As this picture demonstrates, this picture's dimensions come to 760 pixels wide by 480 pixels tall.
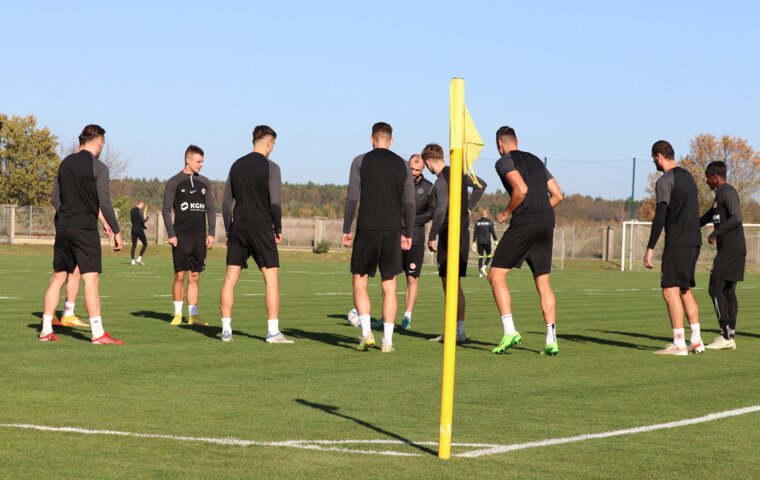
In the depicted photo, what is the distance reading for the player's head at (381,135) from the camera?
504 inches

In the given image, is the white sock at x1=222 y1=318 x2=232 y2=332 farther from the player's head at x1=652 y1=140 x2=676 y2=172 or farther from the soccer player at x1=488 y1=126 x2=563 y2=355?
the player's head at x1=652 y1=140 x2=676 y2=172

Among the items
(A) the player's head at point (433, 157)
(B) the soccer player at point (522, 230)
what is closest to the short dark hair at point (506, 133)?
(B) the soccer player at point (522, 230)

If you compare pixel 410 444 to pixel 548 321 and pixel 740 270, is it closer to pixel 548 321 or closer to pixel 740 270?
pixel 548 321

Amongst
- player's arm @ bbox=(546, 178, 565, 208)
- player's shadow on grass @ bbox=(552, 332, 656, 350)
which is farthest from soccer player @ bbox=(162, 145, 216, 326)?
player's arm @ bbox=(546, 178, 565, 208)

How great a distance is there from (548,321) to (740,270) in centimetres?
308

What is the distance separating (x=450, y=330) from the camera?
674 centimetres

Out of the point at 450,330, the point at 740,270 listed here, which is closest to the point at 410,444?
the point at 450,330

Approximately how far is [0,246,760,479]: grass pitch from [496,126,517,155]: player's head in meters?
2.07

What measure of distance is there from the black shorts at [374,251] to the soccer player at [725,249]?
12.0 ft

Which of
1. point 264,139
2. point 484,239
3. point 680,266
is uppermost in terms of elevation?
point 264,139

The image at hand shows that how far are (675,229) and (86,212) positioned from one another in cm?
603

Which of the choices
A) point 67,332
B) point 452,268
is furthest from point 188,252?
A: point 452,268

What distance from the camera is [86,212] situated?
12711 millimetres

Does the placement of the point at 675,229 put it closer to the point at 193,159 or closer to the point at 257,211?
the point at 257,211
